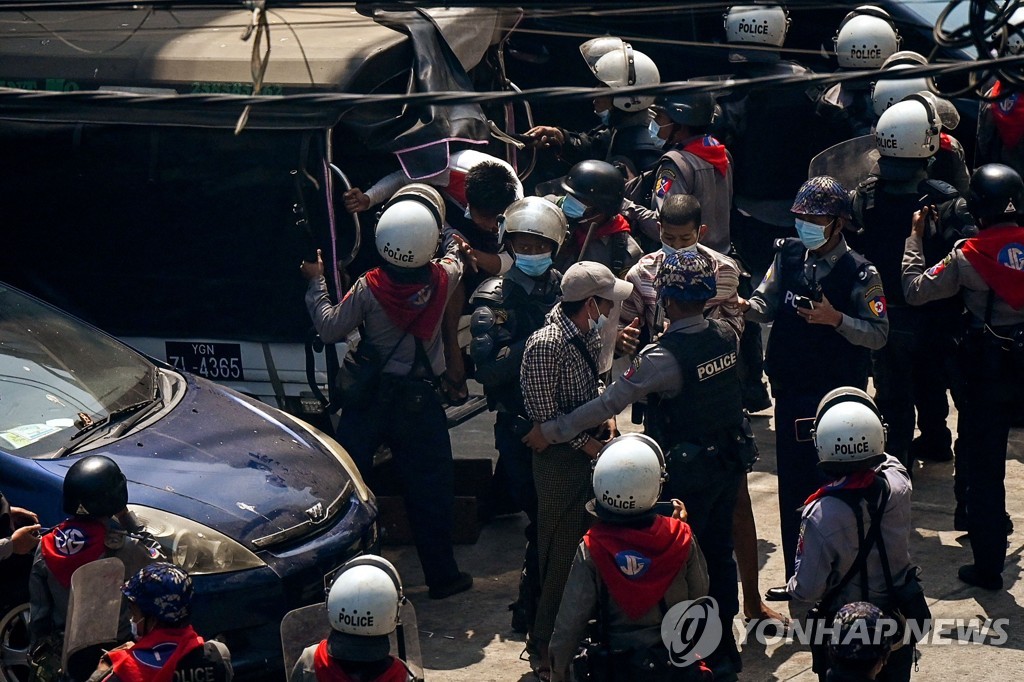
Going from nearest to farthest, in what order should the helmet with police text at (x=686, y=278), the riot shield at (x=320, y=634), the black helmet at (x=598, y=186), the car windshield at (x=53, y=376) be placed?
the riot shield at (x=320, y=634) → the helmet with police text at (x=686, y=278) → the car windshield at (x=53, y=376) → the black helmet at (x=598, y=186)

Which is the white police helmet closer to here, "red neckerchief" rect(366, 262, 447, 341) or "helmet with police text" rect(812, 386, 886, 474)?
"helmet with police text" rect(812, 386, 886, 474)

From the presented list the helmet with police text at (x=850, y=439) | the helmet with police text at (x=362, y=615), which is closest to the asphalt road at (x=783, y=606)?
the helmet with police text at (x=850, y=439)

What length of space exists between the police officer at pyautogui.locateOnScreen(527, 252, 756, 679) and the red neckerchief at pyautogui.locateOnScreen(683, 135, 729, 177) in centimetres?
213

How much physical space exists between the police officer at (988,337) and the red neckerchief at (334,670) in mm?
A: 3663

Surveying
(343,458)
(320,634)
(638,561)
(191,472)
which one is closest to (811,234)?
(638,561)

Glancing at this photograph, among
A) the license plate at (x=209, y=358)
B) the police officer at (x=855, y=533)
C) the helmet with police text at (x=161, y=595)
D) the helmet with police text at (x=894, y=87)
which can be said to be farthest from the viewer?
the helmet with police text at (x=894, y=87)

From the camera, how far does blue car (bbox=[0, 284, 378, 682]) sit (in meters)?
5.89

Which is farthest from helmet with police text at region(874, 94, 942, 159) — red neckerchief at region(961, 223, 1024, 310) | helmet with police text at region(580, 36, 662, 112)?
helmet with police text at region(580, 36, 662, 112)

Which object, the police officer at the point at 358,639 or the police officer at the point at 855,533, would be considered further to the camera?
the police officer at the point at 855,533

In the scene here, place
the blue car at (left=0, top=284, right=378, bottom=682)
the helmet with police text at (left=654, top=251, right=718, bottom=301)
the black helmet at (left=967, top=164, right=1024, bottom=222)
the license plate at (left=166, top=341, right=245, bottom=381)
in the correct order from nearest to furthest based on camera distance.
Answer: the blue car at (left=0, top=284, right=378, bottom=682)
the helmet with police text at (left=654, top=251, right=718, bottom=301)
the black helmet at (left=967, top=164, right=1024, bottom=222)
the license plate at (left=166, top=341, right=245, bottom=381)

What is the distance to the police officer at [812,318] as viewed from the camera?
22.1 feet

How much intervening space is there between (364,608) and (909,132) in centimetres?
433

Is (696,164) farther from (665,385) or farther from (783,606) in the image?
(783,606)

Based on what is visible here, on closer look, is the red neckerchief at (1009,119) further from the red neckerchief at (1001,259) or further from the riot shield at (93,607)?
the riot shield at (93,607)
